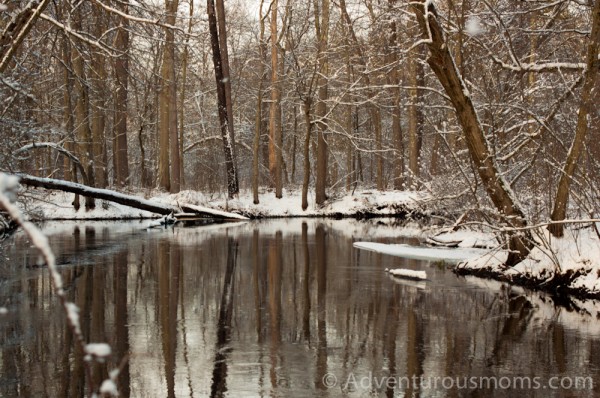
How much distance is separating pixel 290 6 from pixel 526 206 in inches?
810

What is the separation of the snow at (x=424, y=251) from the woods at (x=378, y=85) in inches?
40.6

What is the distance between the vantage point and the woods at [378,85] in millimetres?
10000

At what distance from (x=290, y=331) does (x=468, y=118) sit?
5.50m

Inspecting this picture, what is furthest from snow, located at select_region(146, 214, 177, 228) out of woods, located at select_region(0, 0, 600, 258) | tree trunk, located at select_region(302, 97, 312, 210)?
tree trunk, located at select_region(302, 97, 312, 210)

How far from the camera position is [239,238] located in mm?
19672

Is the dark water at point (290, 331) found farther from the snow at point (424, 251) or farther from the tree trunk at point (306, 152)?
the tree trunk at point (306, 152)

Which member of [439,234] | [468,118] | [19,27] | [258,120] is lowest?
[439,234]

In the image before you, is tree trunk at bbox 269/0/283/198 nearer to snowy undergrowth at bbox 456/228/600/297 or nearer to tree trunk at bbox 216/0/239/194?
tree trunk at bbox 216/0/239/194

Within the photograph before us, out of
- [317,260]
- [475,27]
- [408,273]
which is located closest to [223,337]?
[408,273]

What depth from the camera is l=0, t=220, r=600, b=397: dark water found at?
6.17m

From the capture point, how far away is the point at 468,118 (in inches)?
468

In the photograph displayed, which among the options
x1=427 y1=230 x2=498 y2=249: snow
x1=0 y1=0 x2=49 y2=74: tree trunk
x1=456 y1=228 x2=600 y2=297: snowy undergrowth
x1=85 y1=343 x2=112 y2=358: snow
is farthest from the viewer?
x1=427 y1=230 x2=498 y2=249: snow

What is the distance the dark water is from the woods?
1.86 m

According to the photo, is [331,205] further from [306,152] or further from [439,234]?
[439,234]
